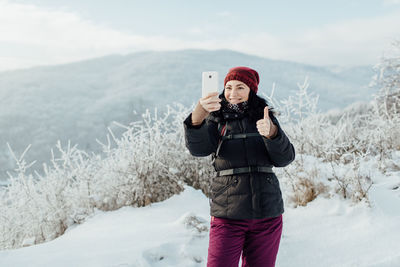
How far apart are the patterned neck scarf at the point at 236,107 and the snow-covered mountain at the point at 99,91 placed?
2217 centimetres

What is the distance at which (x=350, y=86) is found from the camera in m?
60.2

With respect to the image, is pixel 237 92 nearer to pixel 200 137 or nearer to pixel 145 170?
pixel 200 137

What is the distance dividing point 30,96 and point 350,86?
51358 millimetres

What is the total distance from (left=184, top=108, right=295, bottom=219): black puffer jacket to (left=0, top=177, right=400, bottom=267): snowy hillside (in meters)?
1.24

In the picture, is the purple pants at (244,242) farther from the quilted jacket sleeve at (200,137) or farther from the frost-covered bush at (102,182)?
the frost-covered bush at (102,182)

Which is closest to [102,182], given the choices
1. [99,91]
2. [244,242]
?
[244,242]

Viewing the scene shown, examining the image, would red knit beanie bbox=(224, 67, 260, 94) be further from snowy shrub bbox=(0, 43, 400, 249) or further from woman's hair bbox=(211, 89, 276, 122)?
snowy shrub bbox=(0, 43, 400, 249)

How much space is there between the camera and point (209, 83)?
5.74 feet

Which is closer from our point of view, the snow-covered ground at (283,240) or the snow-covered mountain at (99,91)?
the snow-covered ground at (283,240)

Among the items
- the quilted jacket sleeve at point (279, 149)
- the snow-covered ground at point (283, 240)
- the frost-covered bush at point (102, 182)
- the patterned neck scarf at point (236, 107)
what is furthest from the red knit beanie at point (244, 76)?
the frost-covered bush at point (102, 182)

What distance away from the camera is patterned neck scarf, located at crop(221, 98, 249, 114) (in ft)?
6.55

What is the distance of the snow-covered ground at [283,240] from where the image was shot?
112 inches

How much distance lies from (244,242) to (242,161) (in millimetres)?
484

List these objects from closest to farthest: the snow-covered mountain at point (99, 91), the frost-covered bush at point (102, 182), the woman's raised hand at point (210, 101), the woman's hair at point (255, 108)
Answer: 1. the woman's raised hand at point (210, 101)
2. the woman's hair at point (255, 108)
3. the frost-covered bush at point (102, 182)
4. the snow-covered mountain at point (99, 91)
